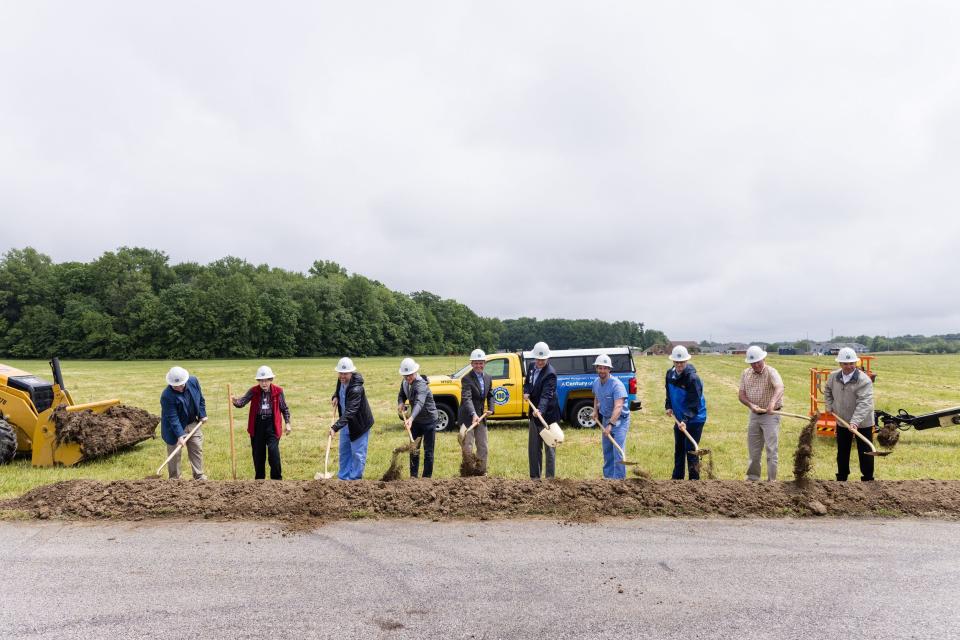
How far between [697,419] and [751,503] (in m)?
1.38

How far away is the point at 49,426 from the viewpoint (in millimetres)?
9172

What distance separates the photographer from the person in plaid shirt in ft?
24.1

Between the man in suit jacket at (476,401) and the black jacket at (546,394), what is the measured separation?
2.56 ft

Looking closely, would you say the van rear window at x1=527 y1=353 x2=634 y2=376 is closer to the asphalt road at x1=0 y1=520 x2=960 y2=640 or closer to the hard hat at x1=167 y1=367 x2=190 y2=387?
the asphalt road at x1=0 y1=520 x2=960 y2=640

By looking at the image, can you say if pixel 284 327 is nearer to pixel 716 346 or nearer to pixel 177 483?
pixel 177 483

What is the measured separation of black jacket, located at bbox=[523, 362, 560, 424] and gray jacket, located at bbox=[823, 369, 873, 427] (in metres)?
3.75

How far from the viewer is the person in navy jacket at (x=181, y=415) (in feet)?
24.6

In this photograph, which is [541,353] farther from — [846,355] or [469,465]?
[846,355]

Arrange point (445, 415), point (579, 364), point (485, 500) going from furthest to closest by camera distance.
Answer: point (579, 364), point (445, 415), point (485, 500)

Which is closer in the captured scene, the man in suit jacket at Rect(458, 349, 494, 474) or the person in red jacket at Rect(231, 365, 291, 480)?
the person in red jacket at Rect(231, 365, 291, 480)

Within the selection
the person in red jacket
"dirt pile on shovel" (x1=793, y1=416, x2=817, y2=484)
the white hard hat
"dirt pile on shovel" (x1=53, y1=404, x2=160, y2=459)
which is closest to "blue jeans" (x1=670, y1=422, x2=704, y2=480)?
the white hard hat

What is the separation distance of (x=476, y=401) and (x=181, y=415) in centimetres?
415

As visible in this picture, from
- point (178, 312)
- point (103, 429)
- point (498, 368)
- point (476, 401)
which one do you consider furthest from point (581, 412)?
point (178, 312)

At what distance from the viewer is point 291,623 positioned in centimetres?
400
